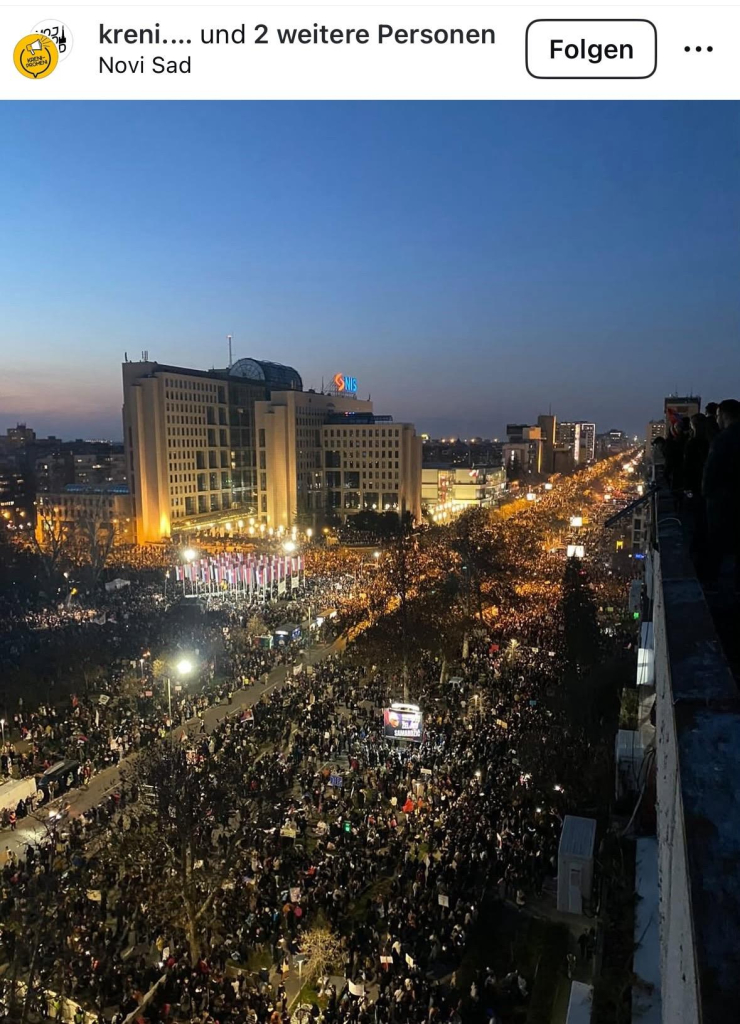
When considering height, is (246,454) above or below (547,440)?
below

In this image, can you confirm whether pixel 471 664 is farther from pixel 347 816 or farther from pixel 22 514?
pixel 22 514

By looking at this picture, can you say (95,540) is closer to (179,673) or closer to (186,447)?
(179,673)

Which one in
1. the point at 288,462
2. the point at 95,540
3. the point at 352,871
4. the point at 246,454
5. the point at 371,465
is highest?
the point at 246,454
